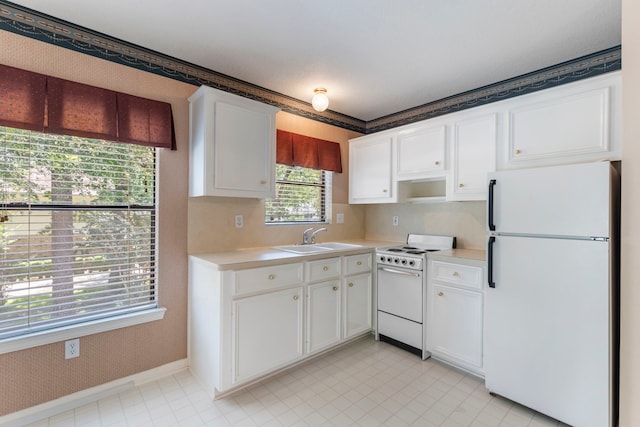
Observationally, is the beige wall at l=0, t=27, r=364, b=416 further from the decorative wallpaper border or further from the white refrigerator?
the white refrigerator

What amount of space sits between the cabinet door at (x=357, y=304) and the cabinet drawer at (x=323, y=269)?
0.55ft

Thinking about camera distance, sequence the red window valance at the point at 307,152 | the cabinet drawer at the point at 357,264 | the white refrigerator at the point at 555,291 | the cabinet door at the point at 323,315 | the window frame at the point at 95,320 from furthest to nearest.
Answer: the red window valance at the point at 307,152 → the cabinet drawer at the point at 357,264 → the cabinet door at the point at 323,315 → the window frame at the point at 95,320 → the white refrigerator at the point at 555,291

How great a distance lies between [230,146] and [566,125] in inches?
96.9

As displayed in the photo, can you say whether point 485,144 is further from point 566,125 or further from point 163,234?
point 163,234

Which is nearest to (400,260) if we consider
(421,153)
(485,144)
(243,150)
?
(421,153)

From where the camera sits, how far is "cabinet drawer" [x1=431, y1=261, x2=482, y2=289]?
2.36 m

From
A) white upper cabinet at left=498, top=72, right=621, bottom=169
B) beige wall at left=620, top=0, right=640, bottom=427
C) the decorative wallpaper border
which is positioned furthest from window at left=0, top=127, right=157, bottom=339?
white upper cabinet at left=498, top=72, right=621, bottom=169

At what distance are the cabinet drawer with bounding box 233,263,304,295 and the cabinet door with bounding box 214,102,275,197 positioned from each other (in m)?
0.68

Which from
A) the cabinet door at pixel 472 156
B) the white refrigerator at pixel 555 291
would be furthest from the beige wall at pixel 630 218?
the cabinet door at pixel 472 156

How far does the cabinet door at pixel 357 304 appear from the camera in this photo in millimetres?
2855

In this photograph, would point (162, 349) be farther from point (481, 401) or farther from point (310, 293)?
point (481, 401)

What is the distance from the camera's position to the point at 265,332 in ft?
7.44

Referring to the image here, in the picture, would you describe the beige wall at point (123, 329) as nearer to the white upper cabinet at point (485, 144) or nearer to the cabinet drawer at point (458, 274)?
the white upper cabinet at point (485, 144)

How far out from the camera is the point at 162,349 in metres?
2.40
